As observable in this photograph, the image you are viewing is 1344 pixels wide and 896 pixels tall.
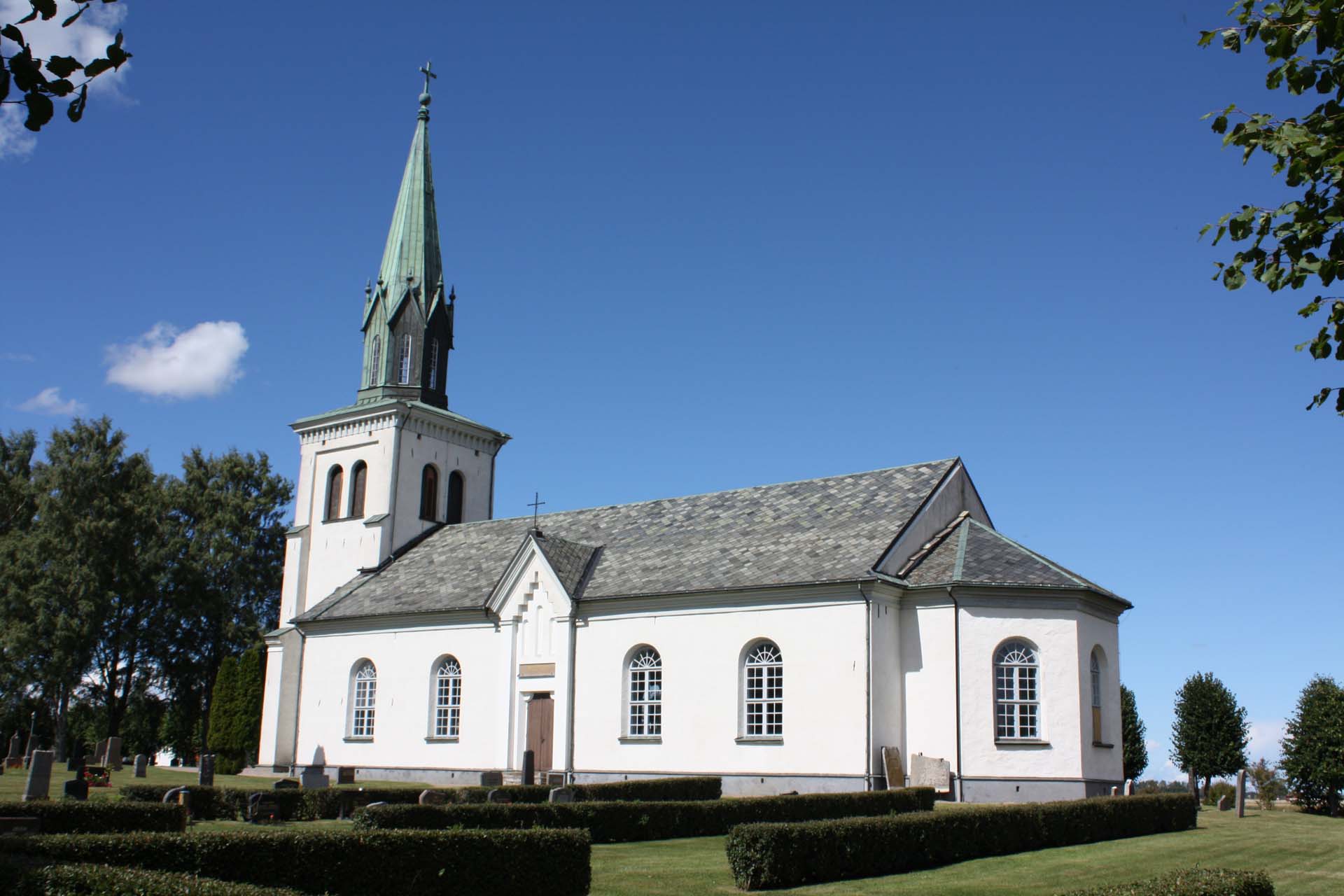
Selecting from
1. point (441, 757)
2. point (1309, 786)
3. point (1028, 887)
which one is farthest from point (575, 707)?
point (1309, 786)

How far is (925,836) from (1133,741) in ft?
94.3

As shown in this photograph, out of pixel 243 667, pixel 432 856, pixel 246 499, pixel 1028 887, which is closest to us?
pixel 432 856

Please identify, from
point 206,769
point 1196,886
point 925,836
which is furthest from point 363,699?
point 1196,886

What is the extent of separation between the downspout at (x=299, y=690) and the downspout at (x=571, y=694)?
12604mm

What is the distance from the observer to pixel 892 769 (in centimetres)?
2923

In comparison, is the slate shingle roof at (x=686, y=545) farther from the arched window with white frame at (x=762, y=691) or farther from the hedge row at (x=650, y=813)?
the hedge row at (x=650, y=813)

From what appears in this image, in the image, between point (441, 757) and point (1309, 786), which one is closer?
point (441, 757)

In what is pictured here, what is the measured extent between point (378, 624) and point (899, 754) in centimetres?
1894

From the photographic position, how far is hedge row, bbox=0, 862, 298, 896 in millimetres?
10023

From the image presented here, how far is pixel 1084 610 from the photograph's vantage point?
29.8 m

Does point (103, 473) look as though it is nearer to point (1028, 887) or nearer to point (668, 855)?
point (668, 855)

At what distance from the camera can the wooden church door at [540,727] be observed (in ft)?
115

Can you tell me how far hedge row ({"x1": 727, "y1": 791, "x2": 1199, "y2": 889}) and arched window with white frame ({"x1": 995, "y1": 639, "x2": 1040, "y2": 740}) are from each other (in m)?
4.10

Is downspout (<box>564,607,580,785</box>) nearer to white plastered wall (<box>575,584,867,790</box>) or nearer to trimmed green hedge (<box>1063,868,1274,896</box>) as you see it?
white plastered wall (<box>575,584,867,790</box>)
